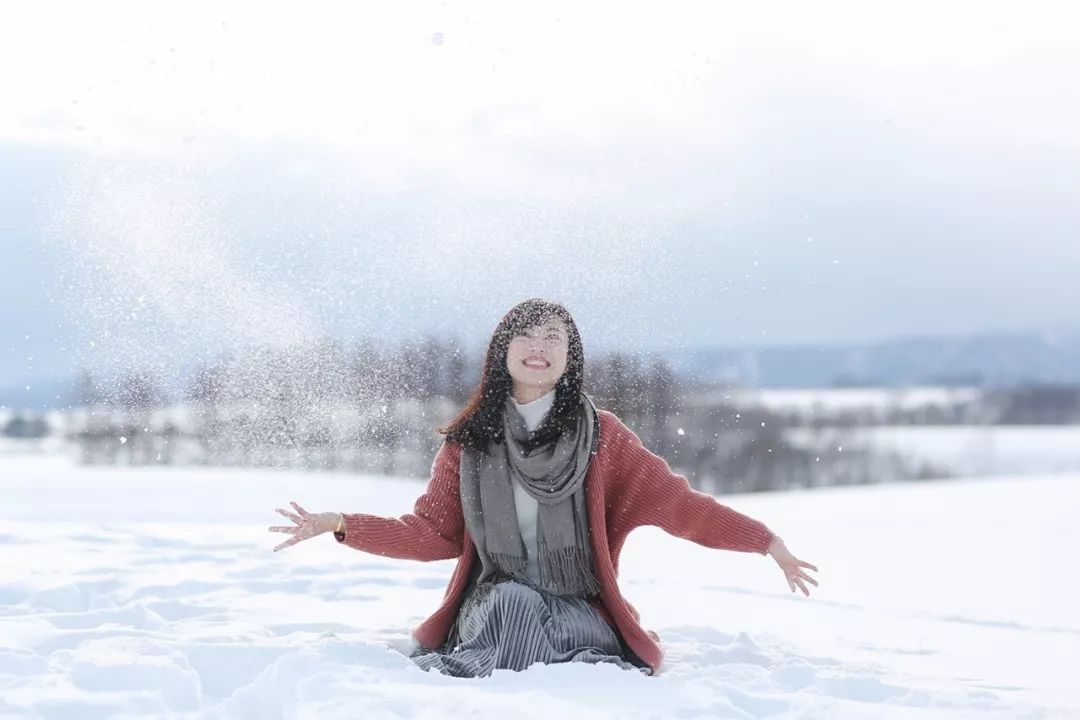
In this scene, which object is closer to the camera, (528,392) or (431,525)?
(528,392)

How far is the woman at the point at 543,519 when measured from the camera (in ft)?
11.2

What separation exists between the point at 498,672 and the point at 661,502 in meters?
0.76

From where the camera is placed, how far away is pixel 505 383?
3.54m

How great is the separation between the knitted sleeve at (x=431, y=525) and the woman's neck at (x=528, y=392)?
28 centimetres

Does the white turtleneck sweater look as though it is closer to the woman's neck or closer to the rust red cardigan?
the woman's neck

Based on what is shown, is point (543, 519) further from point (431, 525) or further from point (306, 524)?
point (306, 524)

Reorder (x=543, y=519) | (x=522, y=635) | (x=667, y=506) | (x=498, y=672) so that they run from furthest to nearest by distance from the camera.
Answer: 1. (x=667, y=506)
2. (x=543, y=519)
3. (x=522, y=635)
4. (x=498, y=672)

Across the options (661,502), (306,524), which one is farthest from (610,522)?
(306,524)

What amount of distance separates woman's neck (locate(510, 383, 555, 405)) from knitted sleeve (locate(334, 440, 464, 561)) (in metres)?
0.28

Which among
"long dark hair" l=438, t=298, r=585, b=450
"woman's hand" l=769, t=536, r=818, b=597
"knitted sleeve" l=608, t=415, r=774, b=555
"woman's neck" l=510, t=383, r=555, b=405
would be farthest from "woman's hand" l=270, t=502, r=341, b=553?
"woman's hand" l=769, t=536, r=818, b=597

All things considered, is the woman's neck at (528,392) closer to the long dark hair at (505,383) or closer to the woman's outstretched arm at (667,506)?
the long dark hair at (505,383)

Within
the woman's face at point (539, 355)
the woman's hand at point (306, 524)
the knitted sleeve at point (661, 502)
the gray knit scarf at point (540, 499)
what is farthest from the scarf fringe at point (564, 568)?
the woman's hand at point (306, 524)

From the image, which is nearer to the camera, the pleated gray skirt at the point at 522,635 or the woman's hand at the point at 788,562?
the pleated gray skirt at the point at 522,635

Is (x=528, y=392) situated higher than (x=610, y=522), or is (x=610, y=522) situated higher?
(x=528, y=392)
